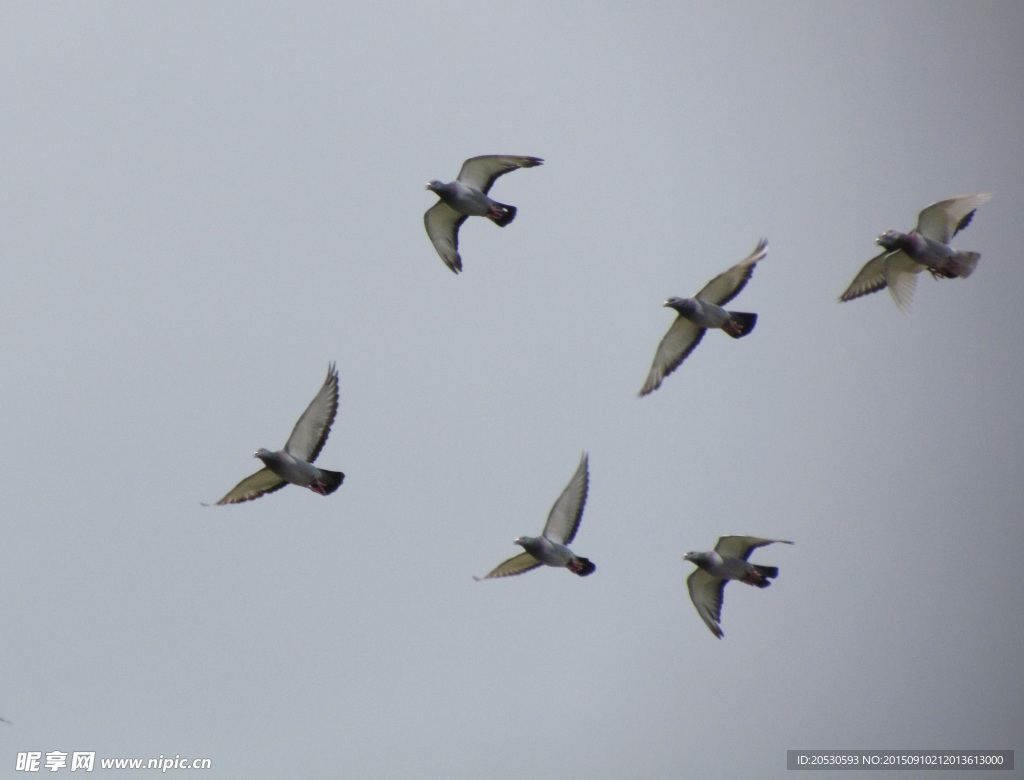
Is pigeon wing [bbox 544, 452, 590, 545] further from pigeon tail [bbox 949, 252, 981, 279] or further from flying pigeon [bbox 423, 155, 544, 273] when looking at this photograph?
pigeon tail [bbox 949, 252, 981, 279]

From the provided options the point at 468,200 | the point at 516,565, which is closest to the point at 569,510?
the point at 516,565

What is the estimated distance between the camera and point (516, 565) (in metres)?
21.4

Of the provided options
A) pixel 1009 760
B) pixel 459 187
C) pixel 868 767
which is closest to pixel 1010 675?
pixel 1009 760

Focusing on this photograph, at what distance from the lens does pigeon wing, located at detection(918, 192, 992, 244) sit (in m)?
19.8

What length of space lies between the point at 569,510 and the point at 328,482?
4476 millimetres

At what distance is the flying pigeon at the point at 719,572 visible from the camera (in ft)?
67.4

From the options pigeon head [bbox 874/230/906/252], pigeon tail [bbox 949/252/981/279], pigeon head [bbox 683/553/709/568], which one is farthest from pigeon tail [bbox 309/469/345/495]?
pigeon tail [bbox 949/252/981/279]

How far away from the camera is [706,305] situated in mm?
20438

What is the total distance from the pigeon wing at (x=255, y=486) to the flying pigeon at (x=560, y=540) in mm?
4088

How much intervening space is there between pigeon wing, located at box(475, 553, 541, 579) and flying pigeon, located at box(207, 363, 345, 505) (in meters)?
3.63

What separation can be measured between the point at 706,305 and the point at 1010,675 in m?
85.8

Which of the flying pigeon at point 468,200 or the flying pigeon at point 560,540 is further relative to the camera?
the flying pigeon at point 560,540

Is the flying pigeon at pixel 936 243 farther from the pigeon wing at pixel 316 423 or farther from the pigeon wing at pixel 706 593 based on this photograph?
the pigeon wing at pixel 316 423

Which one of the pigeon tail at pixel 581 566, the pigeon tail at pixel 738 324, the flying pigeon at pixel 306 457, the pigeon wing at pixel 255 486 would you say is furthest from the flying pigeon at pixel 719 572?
the pigeon wing at pixel 255 486
